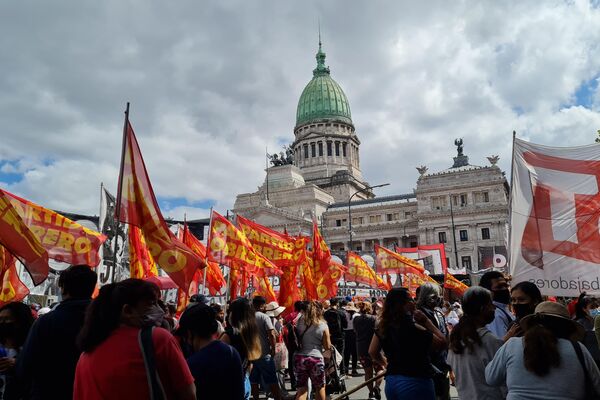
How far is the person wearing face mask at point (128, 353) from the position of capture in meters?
2.61

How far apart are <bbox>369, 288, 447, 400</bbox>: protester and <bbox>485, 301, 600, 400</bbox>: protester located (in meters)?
1.26

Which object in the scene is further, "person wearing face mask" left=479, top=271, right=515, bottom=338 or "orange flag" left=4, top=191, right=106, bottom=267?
"orange flag" left=4, top=191, right=106, bottom=267

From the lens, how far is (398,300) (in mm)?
4734

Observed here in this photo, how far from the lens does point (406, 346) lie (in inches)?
179

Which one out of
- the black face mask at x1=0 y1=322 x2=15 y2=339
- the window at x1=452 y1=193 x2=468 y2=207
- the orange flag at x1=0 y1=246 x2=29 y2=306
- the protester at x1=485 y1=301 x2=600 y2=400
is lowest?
the protester at x1=485 y1=301 x2=600 y2=400

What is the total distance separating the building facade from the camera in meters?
59.1

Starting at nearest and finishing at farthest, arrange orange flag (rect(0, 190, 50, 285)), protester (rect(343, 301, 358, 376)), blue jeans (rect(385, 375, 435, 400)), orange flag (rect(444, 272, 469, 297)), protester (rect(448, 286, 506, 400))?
protester (rect(448, 286, 506, 400))
blue jeans (rect(385, 375, 435, 400))
orange flag (rect(0, 190, 50, 285))
protester (rect(343, 301, 358, 376))
orange flag (rect(444, 272, 469, 297))

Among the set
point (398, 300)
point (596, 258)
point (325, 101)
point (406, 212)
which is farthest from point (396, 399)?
point (325, 101)

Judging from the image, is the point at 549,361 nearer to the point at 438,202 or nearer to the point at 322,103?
the point at 438,202

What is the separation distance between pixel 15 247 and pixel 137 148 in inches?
89.9

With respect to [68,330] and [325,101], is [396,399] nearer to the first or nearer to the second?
[68,330]

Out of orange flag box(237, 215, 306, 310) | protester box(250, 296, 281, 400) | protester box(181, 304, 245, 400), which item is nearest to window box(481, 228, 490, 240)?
orange flag box(237, 215, 306, 310)

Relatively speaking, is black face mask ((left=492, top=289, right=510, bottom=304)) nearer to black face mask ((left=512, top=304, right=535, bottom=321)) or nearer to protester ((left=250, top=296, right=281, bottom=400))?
black face mask ((left=512, top=304, right=535, bottom=321))

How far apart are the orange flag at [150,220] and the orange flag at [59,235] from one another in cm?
314
